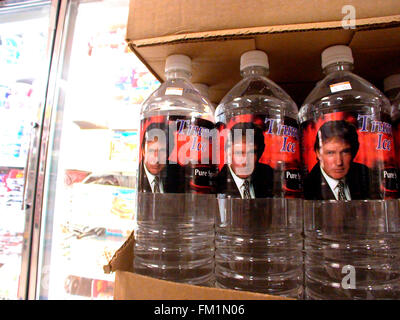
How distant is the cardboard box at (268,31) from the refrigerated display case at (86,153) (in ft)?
3.08

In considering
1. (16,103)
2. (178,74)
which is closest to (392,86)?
(178,74)

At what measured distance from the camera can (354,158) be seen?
0.51 metres

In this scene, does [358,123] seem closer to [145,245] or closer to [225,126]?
[225,126]

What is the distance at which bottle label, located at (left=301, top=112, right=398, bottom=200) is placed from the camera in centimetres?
51

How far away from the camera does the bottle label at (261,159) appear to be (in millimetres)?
544

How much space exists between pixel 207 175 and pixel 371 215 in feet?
1.31

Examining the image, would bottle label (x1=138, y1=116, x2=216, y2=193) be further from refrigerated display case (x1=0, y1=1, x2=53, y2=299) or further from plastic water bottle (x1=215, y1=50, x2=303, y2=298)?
refrigerated display case (x1=0, y1=1, x2=53, y2=299)

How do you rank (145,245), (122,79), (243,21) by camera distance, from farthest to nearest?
1. (122,79)
2. (145,245)
3. (243,21)

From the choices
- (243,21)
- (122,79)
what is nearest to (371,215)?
(243,21)

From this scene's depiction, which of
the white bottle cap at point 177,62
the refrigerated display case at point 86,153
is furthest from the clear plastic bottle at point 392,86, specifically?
the refrigerated display case at point 86,153

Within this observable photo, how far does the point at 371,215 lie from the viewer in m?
0.59

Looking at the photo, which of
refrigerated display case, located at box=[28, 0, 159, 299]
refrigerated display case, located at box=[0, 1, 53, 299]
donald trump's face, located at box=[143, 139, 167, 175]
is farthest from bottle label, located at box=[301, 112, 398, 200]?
refrigerated display case, located at box=[0, 1, 53, 299]
